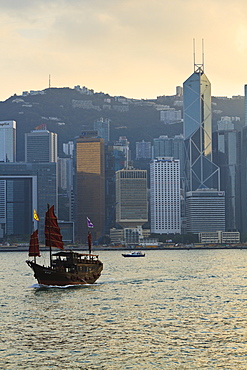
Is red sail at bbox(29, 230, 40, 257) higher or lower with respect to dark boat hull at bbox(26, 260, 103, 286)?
higher

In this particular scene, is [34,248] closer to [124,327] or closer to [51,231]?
[51,231]

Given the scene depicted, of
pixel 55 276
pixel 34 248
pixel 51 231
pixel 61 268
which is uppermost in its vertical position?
pixel 51 231

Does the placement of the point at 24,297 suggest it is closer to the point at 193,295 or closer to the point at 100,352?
the point at 193,295

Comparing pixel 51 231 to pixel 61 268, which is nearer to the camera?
pixel 61 268

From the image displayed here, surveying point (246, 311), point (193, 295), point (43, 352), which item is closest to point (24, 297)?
point (193, 295)

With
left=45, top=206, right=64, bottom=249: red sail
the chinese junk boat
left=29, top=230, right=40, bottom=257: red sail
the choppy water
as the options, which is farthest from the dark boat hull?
left=45, top=206, right=64, bottom=249: red sail

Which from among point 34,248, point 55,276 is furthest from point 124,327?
point 34,248

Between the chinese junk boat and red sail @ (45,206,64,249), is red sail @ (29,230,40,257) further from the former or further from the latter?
red sail @ (45,206,64,249)

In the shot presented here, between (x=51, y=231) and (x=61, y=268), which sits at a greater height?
(x=51, y=231)

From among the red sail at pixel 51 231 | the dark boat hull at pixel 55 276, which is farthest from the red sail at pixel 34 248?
the dark boat hull at pixel 55 276

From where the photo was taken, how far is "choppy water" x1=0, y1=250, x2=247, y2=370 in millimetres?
53531

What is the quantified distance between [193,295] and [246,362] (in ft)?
141

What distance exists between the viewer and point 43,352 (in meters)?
56.0

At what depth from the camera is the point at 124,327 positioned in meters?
67.3
